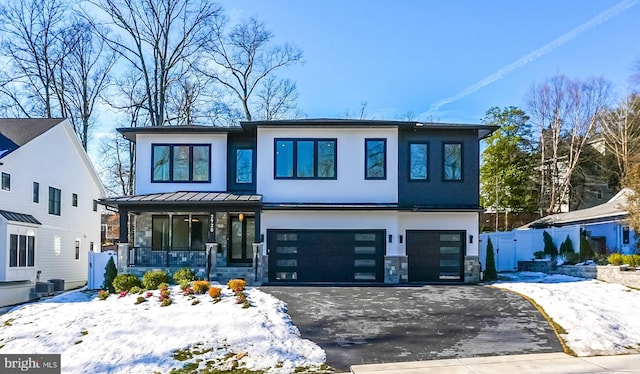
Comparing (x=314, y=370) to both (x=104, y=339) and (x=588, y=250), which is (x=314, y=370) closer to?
(x=104, y=339)

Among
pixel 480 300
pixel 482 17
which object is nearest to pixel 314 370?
pixel 480 300

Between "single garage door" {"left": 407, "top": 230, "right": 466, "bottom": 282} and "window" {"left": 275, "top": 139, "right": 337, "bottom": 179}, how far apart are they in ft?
12.3

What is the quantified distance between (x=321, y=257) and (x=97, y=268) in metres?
7.94

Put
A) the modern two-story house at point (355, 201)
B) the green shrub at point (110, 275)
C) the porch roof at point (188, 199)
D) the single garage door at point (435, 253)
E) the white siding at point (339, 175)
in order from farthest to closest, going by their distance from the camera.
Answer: the single garage door at point (435, 253) < the white siding at point (339, 175) < the modern two-story house at point (355, 201) < the porch roof at point (188, 199) < the green shrub at point (110, 275)

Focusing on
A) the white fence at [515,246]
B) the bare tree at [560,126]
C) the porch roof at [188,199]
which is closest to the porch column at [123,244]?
the porch roof at [188,199]

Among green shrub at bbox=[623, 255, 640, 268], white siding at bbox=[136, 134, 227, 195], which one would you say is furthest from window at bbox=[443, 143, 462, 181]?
white siding at bbox=[136, 134, 227, 195]

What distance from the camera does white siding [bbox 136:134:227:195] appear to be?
17942 mm

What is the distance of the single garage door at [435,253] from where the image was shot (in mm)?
17453

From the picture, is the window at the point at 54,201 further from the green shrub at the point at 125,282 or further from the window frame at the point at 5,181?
the green shrub at the point at 125,282

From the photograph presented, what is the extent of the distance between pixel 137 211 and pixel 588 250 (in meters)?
16.5

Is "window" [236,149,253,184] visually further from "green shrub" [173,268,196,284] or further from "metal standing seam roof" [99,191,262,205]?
"green shrub" [173,268,196,284]

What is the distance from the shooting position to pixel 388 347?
9602 millimetres

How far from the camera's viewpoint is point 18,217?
63.8ft

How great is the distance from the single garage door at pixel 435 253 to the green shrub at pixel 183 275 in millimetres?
7383
